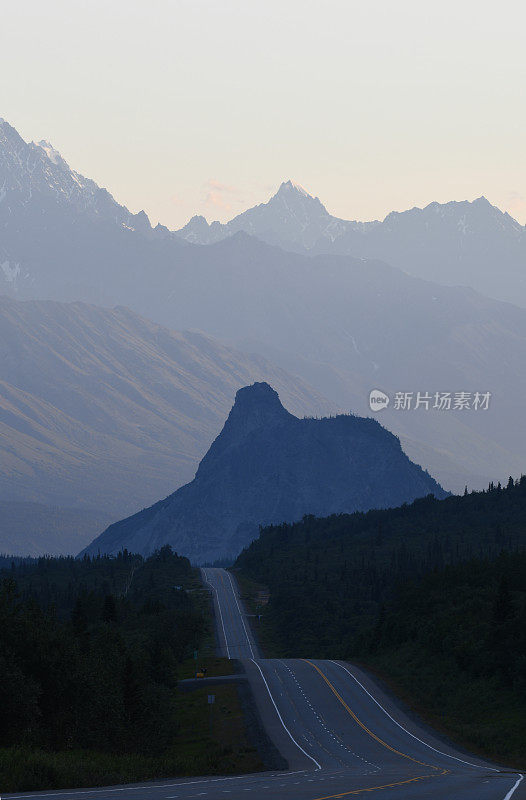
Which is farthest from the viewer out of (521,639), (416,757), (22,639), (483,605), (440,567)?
(440,567)

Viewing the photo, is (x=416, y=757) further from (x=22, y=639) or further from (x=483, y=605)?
(x=483, y=605)

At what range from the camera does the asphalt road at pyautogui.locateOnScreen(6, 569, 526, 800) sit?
50688 millimetres

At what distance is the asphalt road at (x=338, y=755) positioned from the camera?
1996 inches

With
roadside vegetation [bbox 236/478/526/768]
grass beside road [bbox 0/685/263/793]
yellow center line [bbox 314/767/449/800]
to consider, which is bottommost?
grass beside road [bbox 0/685/263/793]

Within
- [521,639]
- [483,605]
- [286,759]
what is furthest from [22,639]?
[483,605]

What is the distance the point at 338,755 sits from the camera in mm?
85062

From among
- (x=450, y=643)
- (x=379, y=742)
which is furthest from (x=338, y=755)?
(x=450, y=643)

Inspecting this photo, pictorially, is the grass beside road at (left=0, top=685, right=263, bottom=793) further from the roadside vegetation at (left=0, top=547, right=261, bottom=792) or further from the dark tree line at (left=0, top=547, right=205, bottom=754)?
the dark tree line at (left=0, top=547, right=205, bottom=754)

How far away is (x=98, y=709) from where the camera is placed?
80.4 metres

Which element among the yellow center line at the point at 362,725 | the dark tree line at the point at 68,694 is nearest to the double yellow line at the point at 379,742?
the yellow center line at the point at 362,725

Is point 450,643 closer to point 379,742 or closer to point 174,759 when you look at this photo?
point 379,742

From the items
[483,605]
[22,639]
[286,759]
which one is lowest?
[286,759]

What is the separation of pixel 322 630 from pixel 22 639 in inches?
4422

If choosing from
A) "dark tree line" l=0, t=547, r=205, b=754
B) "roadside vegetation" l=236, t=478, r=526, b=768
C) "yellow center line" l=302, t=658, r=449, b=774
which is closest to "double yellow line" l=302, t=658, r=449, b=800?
"yellow center line" l=302, t=658, r=449, b=774
